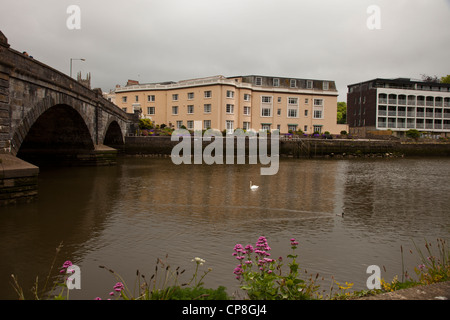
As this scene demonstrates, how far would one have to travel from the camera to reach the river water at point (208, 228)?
7914mm

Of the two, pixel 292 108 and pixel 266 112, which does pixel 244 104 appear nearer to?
pixel 266 112

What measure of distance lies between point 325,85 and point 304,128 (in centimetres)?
985

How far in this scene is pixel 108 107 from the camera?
35.8 m

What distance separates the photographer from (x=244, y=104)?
65.6 meters

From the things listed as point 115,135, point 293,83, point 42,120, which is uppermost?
point 293,83

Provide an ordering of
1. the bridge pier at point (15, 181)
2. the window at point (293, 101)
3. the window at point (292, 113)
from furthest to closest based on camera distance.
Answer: the window at point (292, 113) → the window at point (293, 101) → the bridge pier at point (15, 181)

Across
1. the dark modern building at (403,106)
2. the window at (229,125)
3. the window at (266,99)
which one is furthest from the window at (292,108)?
the dark modern building at (403,106)

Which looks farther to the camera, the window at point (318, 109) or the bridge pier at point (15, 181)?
the window at point (318, 109)

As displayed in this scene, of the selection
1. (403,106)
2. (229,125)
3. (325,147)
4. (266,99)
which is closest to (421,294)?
(325,147)

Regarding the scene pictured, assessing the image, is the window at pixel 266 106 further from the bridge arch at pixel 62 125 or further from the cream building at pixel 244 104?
the bridge arch at pixel 62 125

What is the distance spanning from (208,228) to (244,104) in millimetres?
55693

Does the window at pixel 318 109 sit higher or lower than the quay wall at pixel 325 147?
higher

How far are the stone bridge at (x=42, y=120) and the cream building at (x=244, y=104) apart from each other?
21.9 metres
